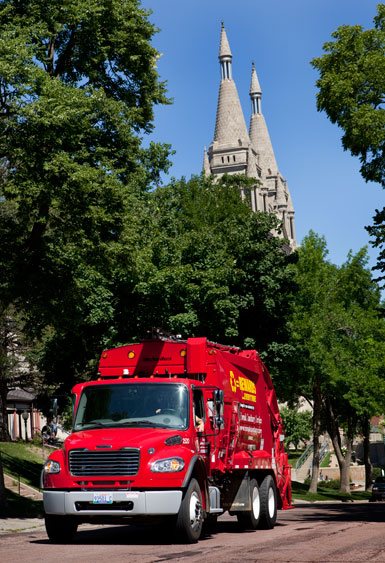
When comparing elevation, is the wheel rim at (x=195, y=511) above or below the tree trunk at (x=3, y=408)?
below

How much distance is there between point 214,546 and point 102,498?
182cm

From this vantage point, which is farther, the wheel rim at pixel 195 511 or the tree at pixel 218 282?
the tree at pixel 218 282

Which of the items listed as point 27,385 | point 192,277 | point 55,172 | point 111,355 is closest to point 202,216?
point 27,385

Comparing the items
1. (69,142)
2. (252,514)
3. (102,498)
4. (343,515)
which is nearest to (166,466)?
(102,498)

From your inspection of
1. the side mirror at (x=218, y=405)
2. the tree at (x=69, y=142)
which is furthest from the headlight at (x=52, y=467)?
the tree at (x=69, y=142)

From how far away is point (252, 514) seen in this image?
19.5 metres

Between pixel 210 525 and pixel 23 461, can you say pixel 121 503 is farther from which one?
pixel 23 461

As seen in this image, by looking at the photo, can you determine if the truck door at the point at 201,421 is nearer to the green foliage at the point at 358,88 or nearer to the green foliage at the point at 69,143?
the green foliage at the point at 69,143

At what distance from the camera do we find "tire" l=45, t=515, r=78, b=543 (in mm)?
16672

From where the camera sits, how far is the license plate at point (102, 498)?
15.8 metres

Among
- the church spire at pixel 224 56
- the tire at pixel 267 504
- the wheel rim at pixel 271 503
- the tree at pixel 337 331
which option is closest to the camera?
the tire at pixel 267 504

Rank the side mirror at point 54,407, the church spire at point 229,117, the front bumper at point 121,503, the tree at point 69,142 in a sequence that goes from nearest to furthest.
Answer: the front bumper at point 121,503
the side mirror at point 54,407
the tree at point 69,142
the church spire at point 229,117

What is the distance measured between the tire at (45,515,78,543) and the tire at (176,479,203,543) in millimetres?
1803

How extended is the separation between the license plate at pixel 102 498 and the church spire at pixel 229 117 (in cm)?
16511
